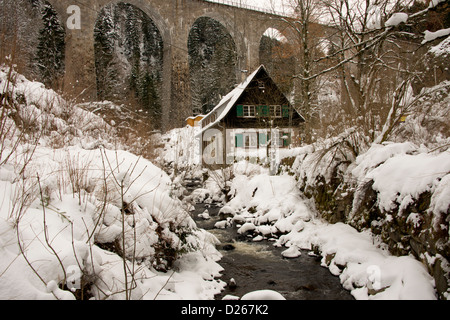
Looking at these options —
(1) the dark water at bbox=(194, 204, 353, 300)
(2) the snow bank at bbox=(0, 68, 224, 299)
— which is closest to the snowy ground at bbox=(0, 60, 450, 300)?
(2) the snow bank at bbox=(0, 68, 224, 299)

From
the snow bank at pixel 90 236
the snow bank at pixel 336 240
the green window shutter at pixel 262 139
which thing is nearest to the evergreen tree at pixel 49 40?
the green window shutter at pixel 262 139

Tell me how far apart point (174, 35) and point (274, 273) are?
28.8 metres

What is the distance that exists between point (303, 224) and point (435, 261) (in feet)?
12.8

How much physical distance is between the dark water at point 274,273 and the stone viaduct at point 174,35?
19.1 metres

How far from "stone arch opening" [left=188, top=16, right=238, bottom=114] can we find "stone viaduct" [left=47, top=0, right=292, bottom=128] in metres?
12.9

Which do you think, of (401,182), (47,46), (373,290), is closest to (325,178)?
→ (401,182)

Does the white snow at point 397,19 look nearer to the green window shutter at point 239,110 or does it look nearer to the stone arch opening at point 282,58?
the stone arch opening at point 282,58

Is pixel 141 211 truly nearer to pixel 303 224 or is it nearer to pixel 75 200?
pixel 75 200

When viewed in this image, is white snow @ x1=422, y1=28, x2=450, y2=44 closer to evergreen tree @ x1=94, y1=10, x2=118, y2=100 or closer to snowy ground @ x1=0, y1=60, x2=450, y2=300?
snowy ground @ x1=0, y1=60, x2=450, y2=300

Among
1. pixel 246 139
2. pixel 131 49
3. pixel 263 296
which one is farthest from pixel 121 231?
pixel 131 49

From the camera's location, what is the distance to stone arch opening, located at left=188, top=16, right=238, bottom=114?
45750mm

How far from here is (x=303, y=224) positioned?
7.03 metres

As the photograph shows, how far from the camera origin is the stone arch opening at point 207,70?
45.8 meters

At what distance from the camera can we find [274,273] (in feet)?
17.0
